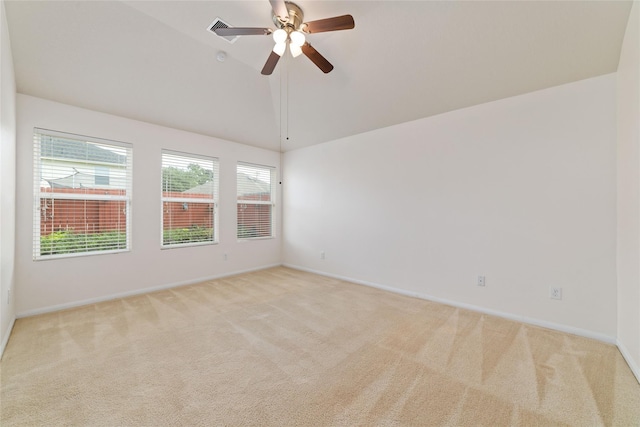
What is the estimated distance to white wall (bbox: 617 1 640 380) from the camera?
1923 millimetres

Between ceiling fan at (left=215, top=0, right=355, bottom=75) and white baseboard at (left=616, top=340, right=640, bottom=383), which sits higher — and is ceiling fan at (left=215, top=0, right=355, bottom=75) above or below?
above

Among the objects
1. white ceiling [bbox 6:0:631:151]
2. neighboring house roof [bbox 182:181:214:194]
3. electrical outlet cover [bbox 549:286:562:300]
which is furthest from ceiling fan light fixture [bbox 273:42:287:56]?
electrical outlet cover [bbox 549:286:562:300]

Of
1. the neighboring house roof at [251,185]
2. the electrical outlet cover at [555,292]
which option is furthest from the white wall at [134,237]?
the electrical outlet cover at [555,292]

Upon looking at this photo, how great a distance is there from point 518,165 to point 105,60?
4.63 metres

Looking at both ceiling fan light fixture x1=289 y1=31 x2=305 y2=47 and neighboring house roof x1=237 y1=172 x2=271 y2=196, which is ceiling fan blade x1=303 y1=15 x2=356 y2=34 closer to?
ceiling fan light fixture x1=289 y1=31 x2=305 y2=47

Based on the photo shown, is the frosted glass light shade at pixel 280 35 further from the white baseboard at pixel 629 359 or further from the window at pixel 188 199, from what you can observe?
the white baseboard at pixel 629 359

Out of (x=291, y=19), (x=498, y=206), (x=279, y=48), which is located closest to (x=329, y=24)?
(x=291, y=19)

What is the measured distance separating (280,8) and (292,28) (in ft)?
0.81

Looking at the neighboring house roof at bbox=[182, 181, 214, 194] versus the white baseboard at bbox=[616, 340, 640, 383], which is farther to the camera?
the neighboring house roof at bbox=[182, 181, 214, 194]

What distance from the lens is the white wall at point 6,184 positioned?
2.06 metres

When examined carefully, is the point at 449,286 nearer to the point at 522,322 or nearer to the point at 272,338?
the point at 522,322

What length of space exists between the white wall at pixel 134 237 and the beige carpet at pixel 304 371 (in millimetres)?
321

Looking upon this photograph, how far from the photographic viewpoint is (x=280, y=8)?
1.93 meters

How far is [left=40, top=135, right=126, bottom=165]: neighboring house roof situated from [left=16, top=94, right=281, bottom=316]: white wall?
0.46ft
